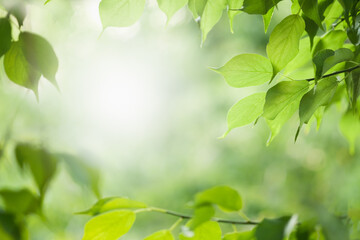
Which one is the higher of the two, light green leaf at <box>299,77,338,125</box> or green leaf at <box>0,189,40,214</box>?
light green leaf at <box>299,77,338,125</box>

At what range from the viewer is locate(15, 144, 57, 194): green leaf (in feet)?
1.18

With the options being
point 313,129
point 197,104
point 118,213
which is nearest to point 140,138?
point 197,104

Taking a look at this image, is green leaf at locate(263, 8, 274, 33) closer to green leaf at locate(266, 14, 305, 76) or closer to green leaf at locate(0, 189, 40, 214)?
green leaf at locate(266, 14, 305, 76)

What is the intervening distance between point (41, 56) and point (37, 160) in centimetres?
15

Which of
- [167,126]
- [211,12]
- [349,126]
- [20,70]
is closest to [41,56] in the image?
[20,70]

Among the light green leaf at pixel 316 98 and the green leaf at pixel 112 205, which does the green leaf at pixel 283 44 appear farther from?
the green leaf at pixel 112 205

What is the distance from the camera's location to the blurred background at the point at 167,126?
7.41 feet

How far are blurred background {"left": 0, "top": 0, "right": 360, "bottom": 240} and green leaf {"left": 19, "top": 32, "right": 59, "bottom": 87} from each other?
1.88m

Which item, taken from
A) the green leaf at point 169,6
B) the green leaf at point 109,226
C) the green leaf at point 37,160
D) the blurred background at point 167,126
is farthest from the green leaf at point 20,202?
the blurred background at point 167,126

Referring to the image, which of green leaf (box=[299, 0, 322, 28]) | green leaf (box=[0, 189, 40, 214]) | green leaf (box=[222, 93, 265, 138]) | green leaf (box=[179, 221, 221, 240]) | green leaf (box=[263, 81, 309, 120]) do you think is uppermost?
Answer: green leaf (box=[299, 0, 322, 28])

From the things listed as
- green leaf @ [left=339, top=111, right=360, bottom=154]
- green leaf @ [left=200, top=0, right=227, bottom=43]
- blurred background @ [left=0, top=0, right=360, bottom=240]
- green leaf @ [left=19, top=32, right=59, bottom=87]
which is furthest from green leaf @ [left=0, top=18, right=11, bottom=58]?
blurred background @ [left=0, top=0, right=360, bottom=240]

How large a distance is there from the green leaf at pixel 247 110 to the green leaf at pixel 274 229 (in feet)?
0.24

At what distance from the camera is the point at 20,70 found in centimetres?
25

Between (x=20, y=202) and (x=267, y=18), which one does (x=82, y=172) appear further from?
(x=267, y=18)
